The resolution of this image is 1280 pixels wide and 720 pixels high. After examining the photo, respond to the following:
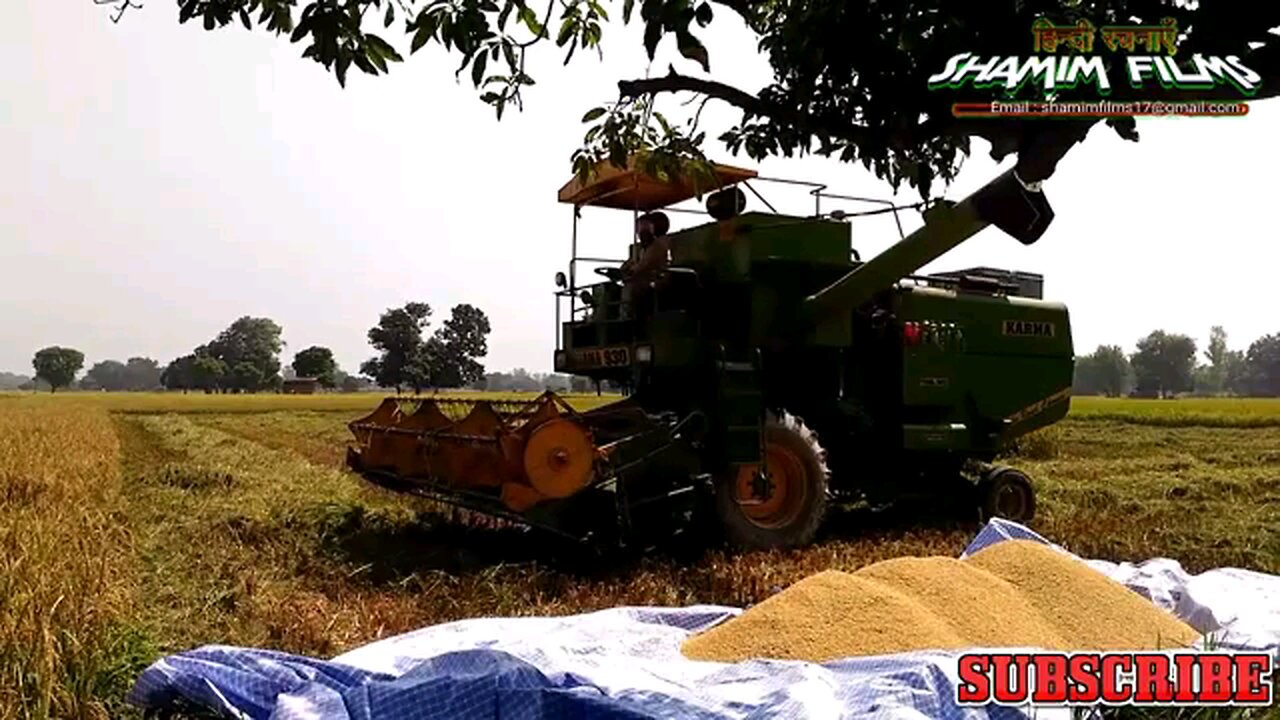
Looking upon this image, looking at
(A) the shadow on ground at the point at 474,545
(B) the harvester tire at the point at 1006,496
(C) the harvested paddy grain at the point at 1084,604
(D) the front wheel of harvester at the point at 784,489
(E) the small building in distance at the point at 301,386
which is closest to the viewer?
(C) the harvested paddy grain at the point at 1084,604

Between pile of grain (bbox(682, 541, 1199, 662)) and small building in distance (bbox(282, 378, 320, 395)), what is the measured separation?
6513cm

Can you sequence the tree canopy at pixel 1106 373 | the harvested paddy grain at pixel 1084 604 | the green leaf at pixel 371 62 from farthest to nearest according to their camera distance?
the tree canopy at pixel 1106 373 → the harvested paddy grain at pixel 1084 604 → the green leaf at pixel 371 62

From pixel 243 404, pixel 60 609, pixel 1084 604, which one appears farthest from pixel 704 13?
pixel 243 404

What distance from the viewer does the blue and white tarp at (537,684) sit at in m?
2.55

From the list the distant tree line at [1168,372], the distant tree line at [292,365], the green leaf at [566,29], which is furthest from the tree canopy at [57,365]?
the green leaf at [566,29]

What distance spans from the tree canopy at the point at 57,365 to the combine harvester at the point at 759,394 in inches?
4356

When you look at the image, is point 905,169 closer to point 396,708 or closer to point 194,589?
point 396,708

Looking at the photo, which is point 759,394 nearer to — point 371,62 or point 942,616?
point 942,616

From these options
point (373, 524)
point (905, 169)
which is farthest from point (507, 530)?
point (905, 169)

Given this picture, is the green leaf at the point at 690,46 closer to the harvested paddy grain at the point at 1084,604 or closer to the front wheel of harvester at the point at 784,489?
the harvested paddy grain at the point at 1084,604

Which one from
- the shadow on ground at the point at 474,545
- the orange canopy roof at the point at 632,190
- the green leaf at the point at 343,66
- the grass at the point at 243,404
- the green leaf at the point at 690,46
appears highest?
the orange canopy roof at the point at 632,190

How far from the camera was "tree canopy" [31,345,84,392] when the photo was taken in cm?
10181

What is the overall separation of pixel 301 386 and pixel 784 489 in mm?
65806

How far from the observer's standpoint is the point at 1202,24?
3.56 meters
